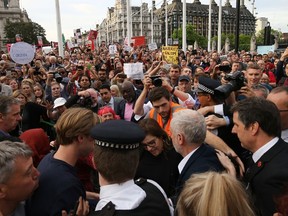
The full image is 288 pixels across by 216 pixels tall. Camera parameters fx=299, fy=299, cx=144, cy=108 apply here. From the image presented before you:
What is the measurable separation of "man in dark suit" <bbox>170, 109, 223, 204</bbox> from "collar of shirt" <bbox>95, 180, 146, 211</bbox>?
2.44 feet

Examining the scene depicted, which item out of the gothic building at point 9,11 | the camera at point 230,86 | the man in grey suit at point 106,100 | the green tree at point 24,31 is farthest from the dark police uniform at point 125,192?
the gothic building at point 9,11

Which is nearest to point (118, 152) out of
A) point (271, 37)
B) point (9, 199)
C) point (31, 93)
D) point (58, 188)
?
point (58, 188)

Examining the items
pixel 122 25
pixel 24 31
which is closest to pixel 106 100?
pixel 24 31

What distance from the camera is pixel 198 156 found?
2.41 m

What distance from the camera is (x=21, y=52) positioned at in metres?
9.67

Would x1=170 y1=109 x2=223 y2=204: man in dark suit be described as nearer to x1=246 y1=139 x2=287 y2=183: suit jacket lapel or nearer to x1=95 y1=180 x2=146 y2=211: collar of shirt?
x1=246 y1=139 x2=287 y2=183: suit jacket lapel

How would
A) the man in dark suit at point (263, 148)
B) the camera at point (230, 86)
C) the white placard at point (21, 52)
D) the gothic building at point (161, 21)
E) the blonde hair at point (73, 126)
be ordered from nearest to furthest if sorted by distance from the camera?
the man in dark suit at point (263, 148) < the blonde hair at point (73, 126) < the camera at point (230, 86) < the white placard at point (21, 52) < the gothic building at point (161, 21)

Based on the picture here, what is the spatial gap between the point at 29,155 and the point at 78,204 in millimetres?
480

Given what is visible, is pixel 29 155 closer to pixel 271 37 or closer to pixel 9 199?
pixel 9 199

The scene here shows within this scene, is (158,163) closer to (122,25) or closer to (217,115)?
(217,115)

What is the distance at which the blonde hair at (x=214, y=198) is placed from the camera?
1449 mm

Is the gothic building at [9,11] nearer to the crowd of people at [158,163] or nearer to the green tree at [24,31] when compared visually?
the green tree at [24,31]

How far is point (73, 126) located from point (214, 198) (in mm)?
1168

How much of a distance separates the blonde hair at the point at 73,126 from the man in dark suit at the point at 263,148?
1.16 m
